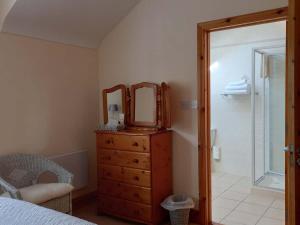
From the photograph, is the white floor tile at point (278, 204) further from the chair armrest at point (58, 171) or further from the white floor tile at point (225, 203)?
the chair armrest at point (58, 171)

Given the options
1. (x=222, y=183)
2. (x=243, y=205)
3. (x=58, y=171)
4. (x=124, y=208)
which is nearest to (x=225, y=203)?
(x=243, y=205)

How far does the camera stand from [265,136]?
13.5 ft

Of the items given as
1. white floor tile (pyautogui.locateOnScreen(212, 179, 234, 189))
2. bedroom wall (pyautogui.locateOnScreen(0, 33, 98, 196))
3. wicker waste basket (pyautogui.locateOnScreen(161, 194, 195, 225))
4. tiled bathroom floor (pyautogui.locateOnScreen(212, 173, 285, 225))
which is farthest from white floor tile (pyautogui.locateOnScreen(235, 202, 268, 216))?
bedroom wall (pyautogui.locateOnScreen(0, 33, 98, 196))

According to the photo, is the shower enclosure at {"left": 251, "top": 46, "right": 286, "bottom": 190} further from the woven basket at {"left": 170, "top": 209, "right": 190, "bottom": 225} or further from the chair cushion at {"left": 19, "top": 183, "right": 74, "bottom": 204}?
the chair cushion at {"left": 19, "top": 183, "right": 74, "bottom": 204}

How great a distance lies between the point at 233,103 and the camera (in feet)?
15.7

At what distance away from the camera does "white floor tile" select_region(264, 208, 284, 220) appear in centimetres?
320

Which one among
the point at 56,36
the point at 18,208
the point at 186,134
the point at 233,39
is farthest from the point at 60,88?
the point at 233,39

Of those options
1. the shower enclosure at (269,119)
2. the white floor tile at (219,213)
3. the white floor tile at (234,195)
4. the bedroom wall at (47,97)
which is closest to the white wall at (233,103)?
the shower enclosure at (269,119)

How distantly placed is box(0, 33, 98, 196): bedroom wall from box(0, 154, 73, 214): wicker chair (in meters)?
0.16

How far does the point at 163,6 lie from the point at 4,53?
1674 millimetres

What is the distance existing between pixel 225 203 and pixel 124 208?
130cm

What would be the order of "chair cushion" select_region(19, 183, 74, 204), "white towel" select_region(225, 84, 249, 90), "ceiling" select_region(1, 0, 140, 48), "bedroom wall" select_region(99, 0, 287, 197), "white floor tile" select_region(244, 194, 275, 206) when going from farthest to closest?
"white towel" select_region(225, 84, 249, 90) < "white floor tile" select_region(244, 194, 275, 206) < "bedroom wall" select_region(99, 0, 287, 197) < "ceiling" select_region(1, 0, 140, 48) < "chair cushion" select_region(19, 183, 74, 204)

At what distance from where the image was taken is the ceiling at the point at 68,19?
2789 mm

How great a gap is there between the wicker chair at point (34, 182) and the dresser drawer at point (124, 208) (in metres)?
0.53
